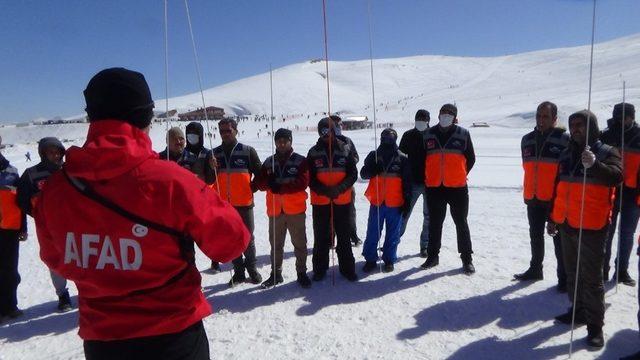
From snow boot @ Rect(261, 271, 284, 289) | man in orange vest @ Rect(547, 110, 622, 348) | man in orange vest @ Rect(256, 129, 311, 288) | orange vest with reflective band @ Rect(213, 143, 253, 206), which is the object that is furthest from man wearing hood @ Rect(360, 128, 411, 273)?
man in orange vest @ Rect(547, 110, 622, 348)

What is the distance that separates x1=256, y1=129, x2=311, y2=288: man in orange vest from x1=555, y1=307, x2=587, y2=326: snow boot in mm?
2616

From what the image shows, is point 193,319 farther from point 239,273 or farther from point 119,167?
point 239,273

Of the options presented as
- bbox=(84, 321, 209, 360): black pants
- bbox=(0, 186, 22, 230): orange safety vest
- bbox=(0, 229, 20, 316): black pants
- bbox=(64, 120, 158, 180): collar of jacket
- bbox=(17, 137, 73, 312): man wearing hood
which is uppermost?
bbox=(64, 120, 158, 180): collar of jacket

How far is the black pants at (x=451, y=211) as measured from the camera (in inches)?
200

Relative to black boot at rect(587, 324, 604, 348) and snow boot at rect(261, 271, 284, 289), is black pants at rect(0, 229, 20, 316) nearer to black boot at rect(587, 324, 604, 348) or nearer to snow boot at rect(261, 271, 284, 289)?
snow boot at rect(261, 271, 284, 289)

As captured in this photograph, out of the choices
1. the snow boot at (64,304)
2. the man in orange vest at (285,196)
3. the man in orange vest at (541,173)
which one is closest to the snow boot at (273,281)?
the man in orange vest at (285,196)

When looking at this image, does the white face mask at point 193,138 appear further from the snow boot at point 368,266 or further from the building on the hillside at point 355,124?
the building on the hillside at point 355,124

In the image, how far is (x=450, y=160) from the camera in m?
5.01

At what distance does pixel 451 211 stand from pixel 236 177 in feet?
8.90

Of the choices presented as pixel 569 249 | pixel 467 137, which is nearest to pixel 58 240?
pixel 569 249

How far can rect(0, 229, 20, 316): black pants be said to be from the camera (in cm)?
430

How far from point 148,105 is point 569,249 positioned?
12.0 ft

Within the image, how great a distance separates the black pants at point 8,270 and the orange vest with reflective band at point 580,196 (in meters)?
5.45

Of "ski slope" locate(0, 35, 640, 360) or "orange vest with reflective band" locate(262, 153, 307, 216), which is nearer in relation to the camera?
"ski slope" locate(0, 35, 640, 360)
